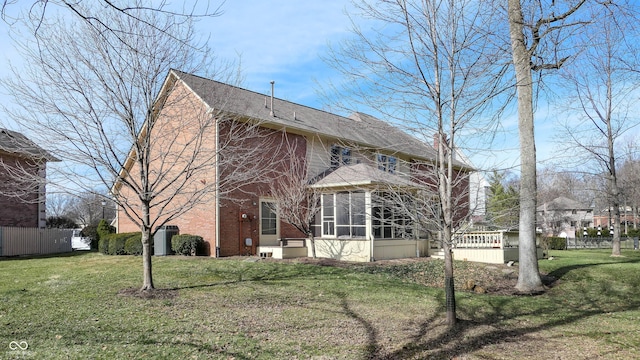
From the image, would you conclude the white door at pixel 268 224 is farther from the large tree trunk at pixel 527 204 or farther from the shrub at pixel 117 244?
the large tree trunk at pixel 527 204

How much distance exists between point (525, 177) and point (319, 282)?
18.7 ft

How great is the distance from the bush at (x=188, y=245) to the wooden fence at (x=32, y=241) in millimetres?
8519

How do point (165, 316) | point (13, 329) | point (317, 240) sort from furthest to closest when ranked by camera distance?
point (317, 240) → point (165, 316) → point (13, 329)

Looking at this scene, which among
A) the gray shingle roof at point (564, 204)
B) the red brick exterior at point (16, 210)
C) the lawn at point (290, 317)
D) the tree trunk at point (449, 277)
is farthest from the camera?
the gray shingle roof at point (564, 204)

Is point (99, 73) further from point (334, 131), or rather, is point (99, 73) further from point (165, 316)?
point (334, 131)

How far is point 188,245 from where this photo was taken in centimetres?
1644

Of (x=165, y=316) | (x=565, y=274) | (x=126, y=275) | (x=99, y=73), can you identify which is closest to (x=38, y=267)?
(x=126, y=275)

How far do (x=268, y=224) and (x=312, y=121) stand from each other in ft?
18.1

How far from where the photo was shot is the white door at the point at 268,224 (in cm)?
1831

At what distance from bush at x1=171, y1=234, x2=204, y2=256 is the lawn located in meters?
3.14

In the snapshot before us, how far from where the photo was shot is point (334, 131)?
20.6m

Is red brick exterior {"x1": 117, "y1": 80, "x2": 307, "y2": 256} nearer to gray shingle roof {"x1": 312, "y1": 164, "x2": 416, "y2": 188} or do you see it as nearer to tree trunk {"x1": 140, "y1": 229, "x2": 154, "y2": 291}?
gray shingle roof {"x1": 312, "y1": 164, "x2": 416, "y2": 188}

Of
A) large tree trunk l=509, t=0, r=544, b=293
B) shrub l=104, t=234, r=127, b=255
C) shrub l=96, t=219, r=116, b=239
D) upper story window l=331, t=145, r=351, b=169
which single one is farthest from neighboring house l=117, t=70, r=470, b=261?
shrub l=96, t=219, r=116, b=239

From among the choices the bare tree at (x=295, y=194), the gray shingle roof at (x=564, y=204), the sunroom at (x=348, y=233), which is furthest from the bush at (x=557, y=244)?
the gray shingle roof at (x=564, y=204)
